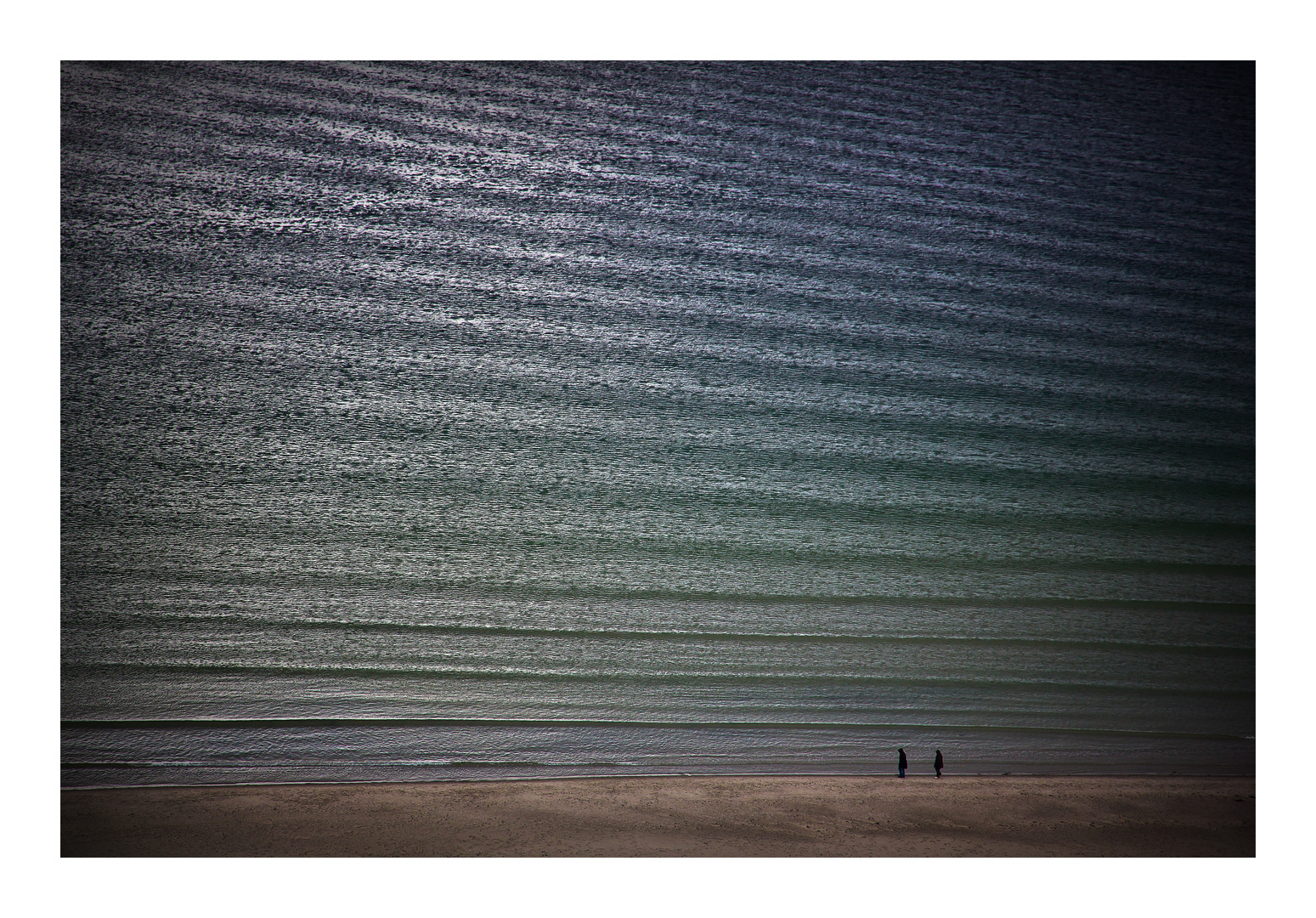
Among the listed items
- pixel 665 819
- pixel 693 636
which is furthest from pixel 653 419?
pixel 665 819

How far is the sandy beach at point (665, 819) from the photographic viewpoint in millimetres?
1523

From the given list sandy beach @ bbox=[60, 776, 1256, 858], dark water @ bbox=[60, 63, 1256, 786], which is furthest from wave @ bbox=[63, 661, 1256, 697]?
sandy beach @ bbox=[60, 776, 1256, 858]

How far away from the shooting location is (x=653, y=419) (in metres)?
1.84

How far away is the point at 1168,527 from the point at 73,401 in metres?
2.63

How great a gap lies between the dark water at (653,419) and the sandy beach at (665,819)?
0.22 feet

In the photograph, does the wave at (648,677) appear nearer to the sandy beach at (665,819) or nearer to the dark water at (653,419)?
the dark water at (653,419)

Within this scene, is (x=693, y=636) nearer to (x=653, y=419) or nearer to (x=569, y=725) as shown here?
(x=569, y=725)

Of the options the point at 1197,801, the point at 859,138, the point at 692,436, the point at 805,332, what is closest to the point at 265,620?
the point at 692,436

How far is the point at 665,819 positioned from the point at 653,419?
90 cm

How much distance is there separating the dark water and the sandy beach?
0.22 ft

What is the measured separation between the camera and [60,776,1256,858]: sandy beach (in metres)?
1.52

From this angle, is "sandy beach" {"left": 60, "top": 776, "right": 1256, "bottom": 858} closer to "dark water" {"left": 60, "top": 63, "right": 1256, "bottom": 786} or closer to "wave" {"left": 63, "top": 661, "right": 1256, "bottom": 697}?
"dark water" {"left": 60, "top": 63, "right": 1256, "bottom": 786}

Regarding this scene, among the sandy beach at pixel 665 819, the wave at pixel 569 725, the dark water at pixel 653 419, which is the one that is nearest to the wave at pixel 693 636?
the dark water at pixel 653 419

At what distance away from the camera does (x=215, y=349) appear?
1.75 m
